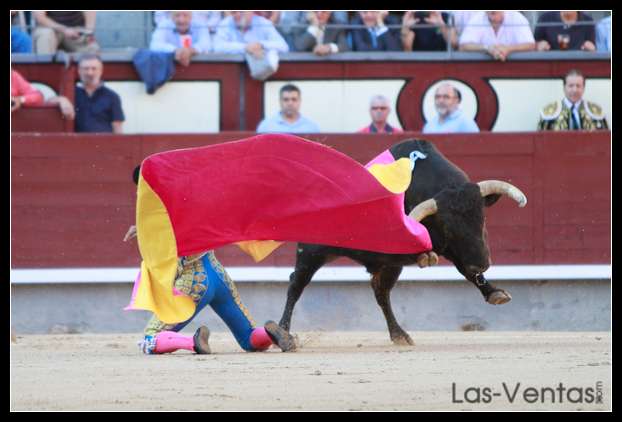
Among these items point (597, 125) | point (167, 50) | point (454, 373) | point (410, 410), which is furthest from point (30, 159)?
point (410, 410)

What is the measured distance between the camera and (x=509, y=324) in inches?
376

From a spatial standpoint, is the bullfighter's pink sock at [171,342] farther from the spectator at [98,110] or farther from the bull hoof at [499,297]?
the spectator at [98,110]

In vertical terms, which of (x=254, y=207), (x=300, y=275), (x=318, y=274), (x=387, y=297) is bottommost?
(x=318, y=274)

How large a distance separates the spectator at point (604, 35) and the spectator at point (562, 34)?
0.24 feet

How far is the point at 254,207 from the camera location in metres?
6.66

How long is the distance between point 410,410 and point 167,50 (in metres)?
5.40

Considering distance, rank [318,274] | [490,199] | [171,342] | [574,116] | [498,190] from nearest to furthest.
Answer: [171,342]
[498,190]
[490,199]
[318,274]
[574,116]

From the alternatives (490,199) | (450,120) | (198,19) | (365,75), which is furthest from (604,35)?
(490,199)

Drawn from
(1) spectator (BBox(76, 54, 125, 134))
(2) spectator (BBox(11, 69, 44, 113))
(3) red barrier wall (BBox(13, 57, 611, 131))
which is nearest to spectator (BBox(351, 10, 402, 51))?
(3) red barrier wall (BBox(13, 57, 611, 131))

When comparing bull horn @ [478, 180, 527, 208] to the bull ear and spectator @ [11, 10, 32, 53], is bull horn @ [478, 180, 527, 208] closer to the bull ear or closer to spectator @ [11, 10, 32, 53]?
the bull ear

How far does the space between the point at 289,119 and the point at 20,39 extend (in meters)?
1.91

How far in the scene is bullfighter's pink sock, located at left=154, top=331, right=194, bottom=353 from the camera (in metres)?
6.61

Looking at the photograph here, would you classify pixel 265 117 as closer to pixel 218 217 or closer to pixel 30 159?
pixel 30 159

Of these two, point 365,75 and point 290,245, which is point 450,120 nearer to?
point 365,75
